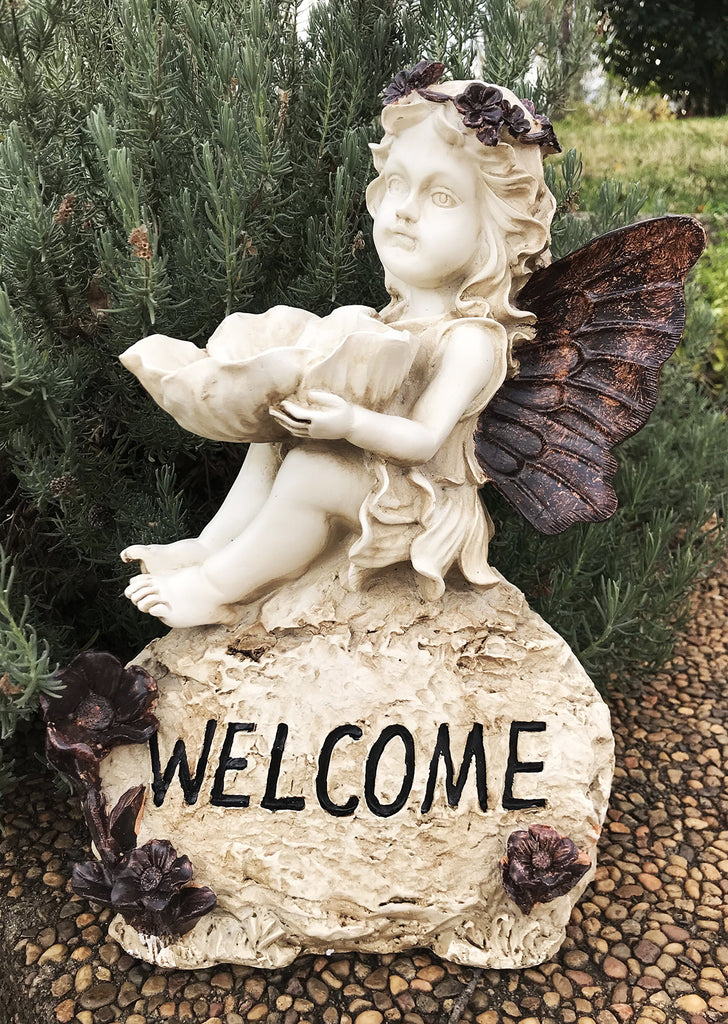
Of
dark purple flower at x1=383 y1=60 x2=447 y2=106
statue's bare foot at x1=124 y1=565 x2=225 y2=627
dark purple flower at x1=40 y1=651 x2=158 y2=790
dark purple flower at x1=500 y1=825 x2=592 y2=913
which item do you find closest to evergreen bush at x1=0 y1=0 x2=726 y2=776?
dark purple flower at x1=40 y1=651 x2=158 y2=790

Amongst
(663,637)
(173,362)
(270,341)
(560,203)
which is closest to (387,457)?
(270,341)

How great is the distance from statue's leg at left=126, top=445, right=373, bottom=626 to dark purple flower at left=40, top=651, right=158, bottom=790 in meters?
0.15

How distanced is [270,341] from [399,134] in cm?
49

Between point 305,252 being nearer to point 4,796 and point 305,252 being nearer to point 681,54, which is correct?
point 4,796

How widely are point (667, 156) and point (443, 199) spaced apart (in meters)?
7.09

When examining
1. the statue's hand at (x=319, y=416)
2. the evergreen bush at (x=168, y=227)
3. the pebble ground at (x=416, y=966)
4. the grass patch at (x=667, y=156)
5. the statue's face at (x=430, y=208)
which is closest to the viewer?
the statue's hand at (x=319, y=416)

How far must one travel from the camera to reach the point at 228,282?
1.94 m

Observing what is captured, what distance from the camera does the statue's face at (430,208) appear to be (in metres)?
1.66

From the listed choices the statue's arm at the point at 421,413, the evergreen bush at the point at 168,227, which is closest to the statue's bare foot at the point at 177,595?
the evergreen bush at the point at 168,227

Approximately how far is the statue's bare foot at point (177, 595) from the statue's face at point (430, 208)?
29.2 inches

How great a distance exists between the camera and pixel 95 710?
5.78ft

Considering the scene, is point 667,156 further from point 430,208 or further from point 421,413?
point 421,413

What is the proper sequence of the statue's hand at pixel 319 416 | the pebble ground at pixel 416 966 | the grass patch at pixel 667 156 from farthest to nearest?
the grass patch at pixel 667 156, the pebble ground at pixel 416 966, the statue's hand at pixel 319 416

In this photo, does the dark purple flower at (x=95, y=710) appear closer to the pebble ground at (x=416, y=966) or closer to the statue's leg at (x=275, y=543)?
the statue's leg at (x=275, y=543)
